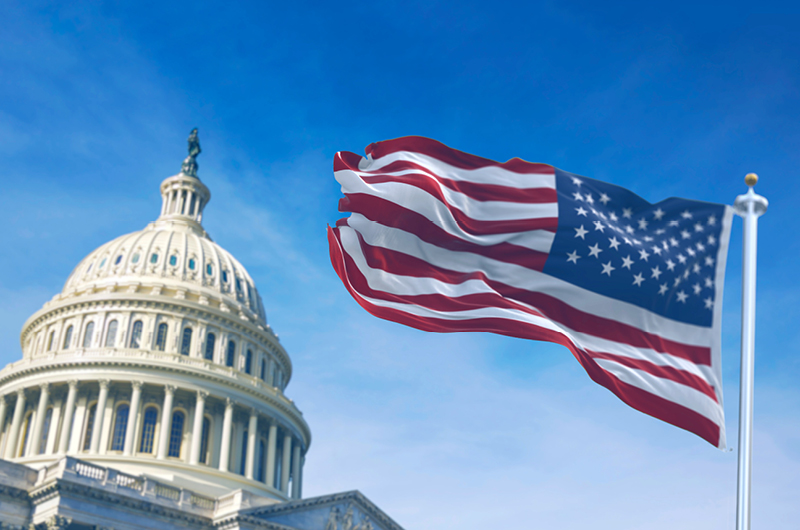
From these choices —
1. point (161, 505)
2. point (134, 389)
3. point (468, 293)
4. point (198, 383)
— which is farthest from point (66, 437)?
point (468, 293)

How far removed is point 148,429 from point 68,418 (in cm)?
613

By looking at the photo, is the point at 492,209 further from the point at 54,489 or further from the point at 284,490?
the point at 284,490

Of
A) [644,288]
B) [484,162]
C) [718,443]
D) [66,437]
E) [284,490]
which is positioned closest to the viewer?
[718,443]

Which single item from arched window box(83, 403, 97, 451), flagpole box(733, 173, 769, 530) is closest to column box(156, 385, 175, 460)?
arched window box(83, 403, 97, 451)

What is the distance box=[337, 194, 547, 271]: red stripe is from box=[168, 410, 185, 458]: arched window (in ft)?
187

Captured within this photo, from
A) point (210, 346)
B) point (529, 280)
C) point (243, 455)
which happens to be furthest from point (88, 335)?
point (529, 280)

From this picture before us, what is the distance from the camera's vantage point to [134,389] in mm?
65500

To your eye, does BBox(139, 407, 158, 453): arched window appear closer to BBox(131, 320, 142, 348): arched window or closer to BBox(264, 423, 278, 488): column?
BBox(131, 320, 142, 348): arched window

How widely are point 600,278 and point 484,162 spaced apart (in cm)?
268

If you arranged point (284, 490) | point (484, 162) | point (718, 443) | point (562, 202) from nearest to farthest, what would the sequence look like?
point (718, 443), point (562, 202), point (484, 162), point (284, 490)

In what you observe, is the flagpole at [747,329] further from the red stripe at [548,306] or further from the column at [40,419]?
the column at [40,419]

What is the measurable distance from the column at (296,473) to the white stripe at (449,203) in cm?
6597

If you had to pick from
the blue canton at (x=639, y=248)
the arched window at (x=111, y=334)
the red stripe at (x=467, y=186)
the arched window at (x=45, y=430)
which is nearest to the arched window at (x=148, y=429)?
the arched window at (x=111, y=334)

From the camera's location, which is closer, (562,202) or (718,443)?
(718,443)
